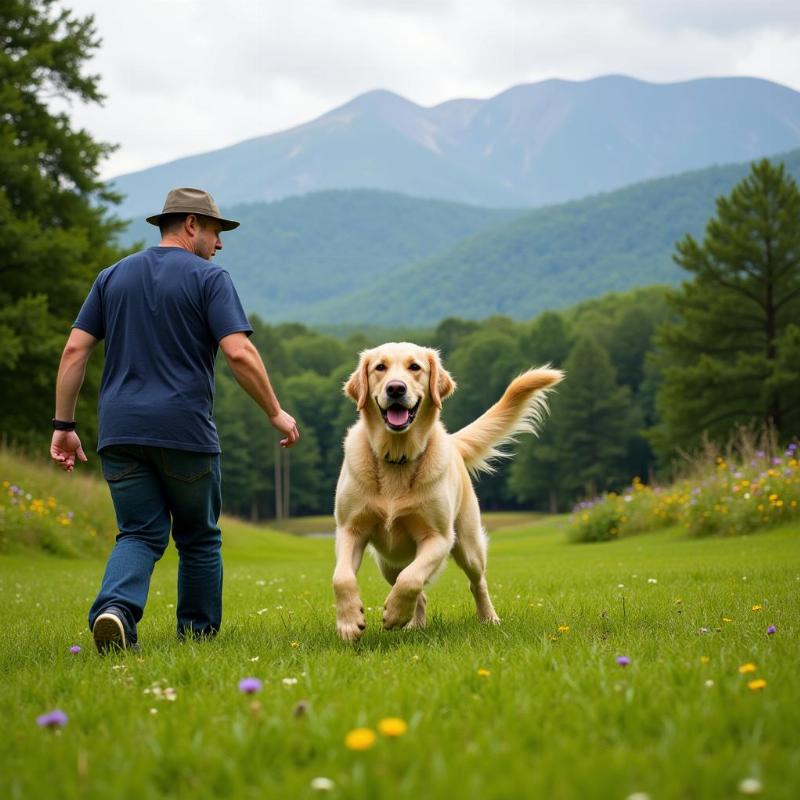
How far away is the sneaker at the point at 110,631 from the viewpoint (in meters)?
4.52

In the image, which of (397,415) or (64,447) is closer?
(64,447)

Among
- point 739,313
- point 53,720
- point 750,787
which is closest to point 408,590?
point 53,720

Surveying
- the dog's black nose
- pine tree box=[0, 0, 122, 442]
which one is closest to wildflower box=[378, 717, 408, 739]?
the dog's black nose

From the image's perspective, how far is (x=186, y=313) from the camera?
504cm

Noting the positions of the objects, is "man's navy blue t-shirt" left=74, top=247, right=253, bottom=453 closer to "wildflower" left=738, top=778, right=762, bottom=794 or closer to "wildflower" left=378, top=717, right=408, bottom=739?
"wildflower" left=378, top=717, right=408, bottom=739

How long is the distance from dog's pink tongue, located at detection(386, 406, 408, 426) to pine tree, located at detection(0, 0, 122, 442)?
16800mm

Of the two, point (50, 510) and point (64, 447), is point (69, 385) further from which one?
point (50, 510)

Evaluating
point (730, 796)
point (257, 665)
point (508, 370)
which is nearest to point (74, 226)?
point (257, 665)

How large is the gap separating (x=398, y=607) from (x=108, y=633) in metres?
1.50

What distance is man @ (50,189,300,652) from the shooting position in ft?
16.0

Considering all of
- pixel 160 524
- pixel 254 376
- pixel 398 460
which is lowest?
pixel 160 524

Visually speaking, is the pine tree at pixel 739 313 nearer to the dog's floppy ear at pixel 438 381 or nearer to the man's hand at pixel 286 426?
the dog's floppy ear at pixel 438 381

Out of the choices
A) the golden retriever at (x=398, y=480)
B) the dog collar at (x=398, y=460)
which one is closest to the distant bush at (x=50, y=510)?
the golden retriever at (x=398, y=480)

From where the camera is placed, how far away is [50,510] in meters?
16.5
